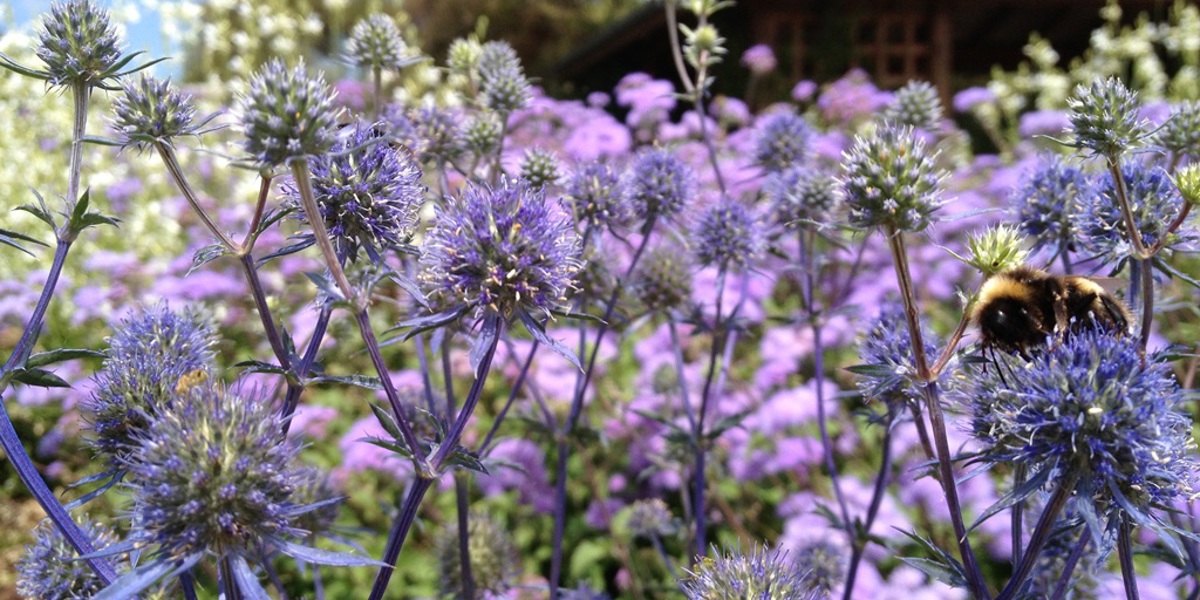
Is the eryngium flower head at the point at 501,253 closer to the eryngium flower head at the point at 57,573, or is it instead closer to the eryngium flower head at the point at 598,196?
the eryngium flower head at the point at 598,196

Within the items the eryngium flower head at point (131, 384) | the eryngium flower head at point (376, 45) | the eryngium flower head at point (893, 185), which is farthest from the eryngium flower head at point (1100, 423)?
the eryngium flower head at point (376, 45)

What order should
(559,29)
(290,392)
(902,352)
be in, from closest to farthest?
1. (290,392)
2. (902,352)
3. (559,29)

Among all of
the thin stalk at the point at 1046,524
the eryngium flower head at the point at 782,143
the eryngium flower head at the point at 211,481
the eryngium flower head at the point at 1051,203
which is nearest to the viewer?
the eryngium flower head at the point at 211,481

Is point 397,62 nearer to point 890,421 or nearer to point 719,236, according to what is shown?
point 719,236

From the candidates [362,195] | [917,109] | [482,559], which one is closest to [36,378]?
[362,195]

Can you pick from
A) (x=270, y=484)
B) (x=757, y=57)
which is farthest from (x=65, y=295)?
(x=757, y=57)

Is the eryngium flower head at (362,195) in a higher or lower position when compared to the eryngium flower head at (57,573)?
higher

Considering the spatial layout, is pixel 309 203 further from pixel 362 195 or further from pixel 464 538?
pixel 464 538
